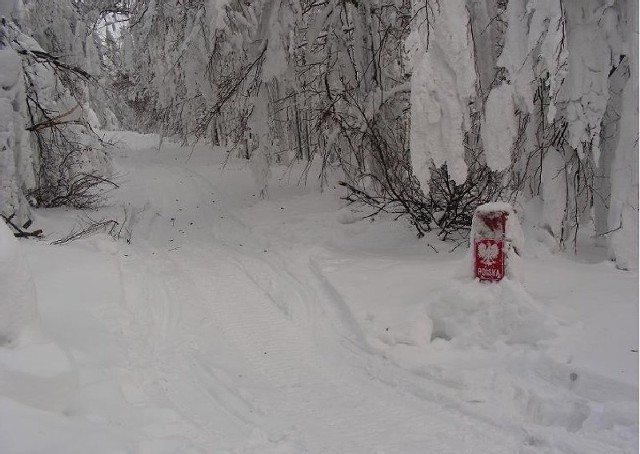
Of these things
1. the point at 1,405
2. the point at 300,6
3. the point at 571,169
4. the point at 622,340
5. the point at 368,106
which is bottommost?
the point at 622,340

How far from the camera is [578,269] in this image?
5.21m

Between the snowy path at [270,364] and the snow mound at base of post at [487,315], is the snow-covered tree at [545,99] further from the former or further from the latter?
the snowy path at [270,364]

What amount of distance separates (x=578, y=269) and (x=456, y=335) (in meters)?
1.83

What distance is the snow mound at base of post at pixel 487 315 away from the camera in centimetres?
401

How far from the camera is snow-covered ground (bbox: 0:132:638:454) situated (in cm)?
302

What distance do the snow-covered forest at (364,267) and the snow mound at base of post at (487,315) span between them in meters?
0.02

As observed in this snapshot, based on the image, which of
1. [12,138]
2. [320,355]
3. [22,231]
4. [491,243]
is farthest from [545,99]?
[22,231]

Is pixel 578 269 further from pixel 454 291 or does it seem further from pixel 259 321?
pixel 259 321

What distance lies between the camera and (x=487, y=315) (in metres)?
4.20

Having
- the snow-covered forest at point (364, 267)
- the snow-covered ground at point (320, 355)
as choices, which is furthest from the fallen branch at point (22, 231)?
the snow-covered ground at point (320, 355)

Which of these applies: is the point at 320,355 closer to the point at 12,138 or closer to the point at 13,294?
the point at 13,294

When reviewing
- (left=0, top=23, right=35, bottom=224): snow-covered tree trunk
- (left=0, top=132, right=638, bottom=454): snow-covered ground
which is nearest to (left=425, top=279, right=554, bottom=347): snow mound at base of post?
(left=0, top=132, right=638, bottom=454): snow-covered ground

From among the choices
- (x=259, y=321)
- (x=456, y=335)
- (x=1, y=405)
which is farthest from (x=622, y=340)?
(x=1, y=405)

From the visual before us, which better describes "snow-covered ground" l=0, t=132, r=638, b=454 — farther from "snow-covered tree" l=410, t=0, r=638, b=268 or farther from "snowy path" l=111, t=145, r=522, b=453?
"snow-covered tree" l=410, t=0, r=638, b=268
